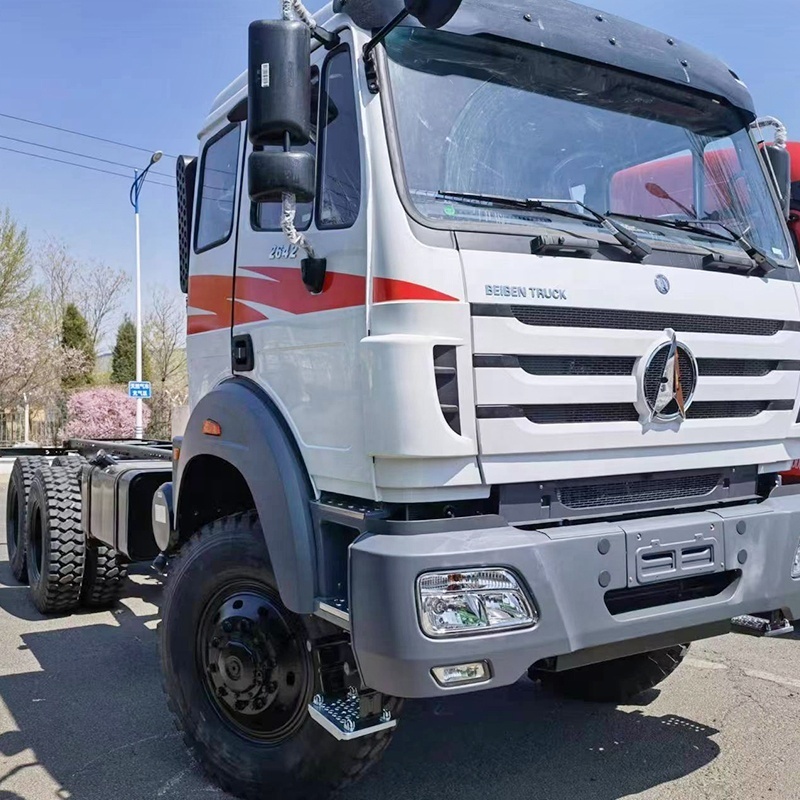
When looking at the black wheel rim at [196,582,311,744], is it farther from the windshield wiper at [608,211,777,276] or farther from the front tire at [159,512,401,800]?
the windshield wiper at [608,211,777,276]

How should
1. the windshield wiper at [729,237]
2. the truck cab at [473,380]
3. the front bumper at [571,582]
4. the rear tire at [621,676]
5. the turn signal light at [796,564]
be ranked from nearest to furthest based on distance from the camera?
the front bumper at [571,582] < the truck cab at [473,380] < the turn signal light at [796,564] < the windshield wiper at [729,237] < the rear tire at [621,676]

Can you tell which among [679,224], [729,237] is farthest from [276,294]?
[729,237]

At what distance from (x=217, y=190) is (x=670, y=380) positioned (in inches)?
→ 88.0

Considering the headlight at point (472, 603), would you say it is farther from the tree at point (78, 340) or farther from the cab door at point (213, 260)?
the tree at point (78, 340)

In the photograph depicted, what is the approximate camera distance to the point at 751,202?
3.66m

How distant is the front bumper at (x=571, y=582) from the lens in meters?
2.44

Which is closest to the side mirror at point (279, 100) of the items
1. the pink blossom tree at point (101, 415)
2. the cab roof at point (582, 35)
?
the cab roof at point (582, 35)

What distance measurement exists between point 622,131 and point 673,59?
36 centimetres

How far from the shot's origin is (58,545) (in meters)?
5.91

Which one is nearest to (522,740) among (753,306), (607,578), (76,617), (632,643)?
(632,643)

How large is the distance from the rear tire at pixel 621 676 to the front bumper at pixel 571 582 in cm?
104

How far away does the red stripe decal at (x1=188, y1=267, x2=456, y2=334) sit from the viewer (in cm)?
263

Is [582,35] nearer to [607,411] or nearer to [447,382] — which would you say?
[607,411]

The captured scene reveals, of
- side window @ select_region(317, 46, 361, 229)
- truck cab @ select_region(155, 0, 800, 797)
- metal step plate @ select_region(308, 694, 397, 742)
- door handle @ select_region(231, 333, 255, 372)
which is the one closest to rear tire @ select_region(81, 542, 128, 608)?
truck cab @ select_region(155, 0, 800, 797)
